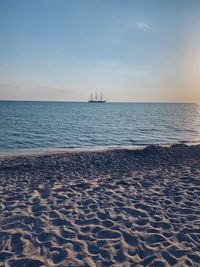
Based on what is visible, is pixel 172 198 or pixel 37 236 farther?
pixel 172 198

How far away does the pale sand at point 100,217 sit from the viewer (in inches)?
206

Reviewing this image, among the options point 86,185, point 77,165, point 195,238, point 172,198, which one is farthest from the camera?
point 77,165

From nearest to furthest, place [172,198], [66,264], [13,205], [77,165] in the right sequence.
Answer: [66,264], [13,205], [172,198], [77,165]

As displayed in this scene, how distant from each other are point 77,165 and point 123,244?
820cm

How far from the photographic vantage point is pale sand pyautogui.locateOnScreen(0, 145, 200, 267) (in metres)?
5.24

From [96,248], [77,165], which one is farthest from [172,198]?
[77,165]

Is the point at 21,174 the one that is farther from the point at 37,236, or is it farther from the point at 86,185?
the point at 37,236

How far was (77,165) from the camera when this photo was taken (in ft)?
44.6

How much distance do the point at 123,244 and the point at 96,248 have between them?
1.93 feet

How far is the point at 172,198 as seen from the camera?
27.2ft

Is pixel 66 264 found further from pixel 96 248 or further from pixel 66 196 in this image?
pixel 66 196

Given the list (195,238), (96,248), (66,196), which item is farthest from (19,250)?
(195,238)

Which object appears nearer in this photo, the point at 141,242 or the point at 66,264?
the point at 66,264

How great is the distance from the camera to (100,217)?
272 inches
